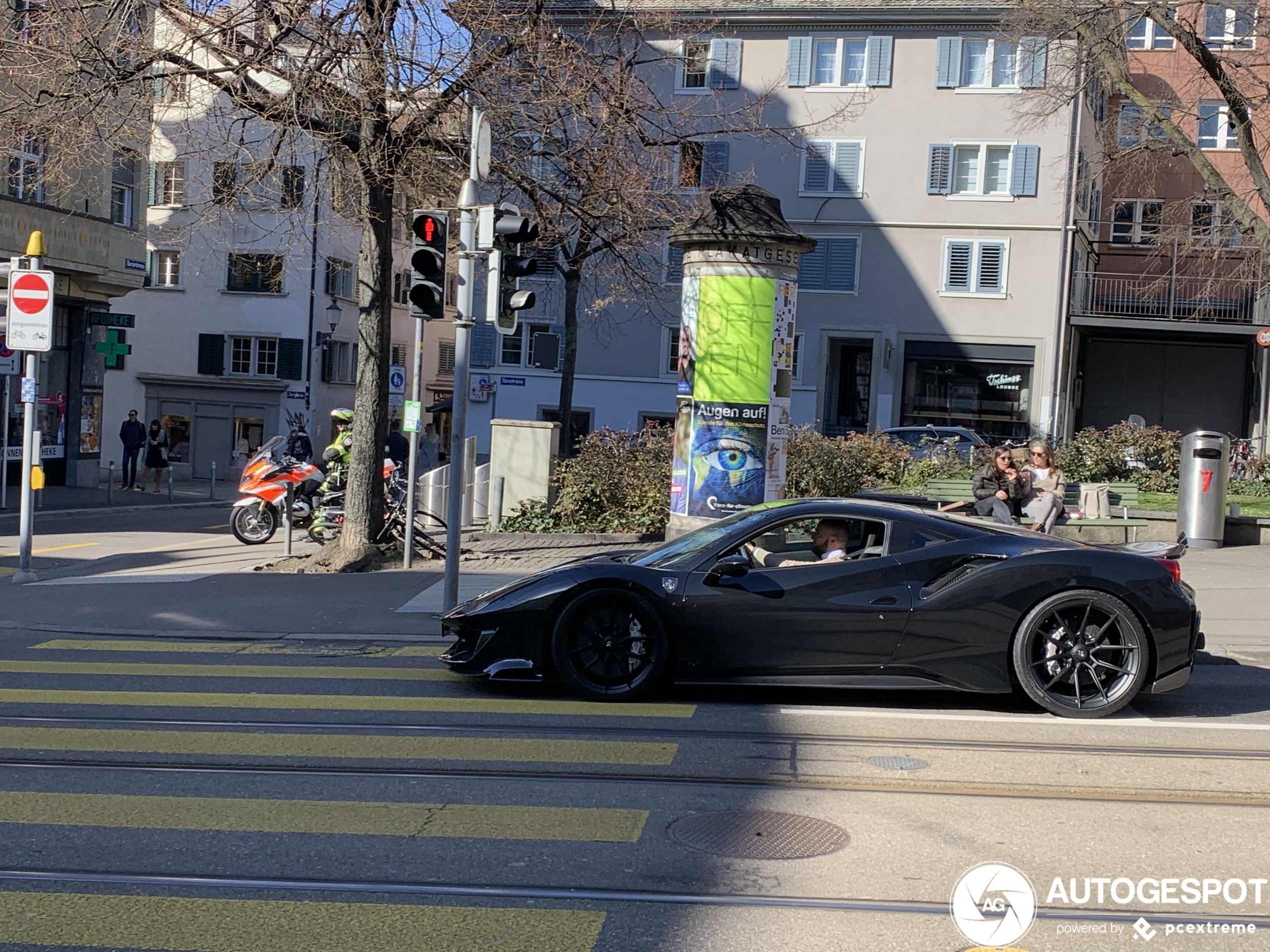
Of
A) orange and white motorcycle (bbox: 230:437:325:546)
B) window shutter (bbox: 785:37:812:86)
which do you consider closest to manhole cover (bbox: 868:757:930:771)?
orange and white motorcycle (bbox: 230:437:325:546)

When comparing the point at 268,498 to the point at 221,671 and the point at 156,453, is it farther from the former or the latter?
the point at 156,453

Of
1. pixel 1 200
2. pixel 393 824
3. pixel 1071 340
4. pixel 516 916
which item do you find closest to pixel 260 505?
pixel 1 200

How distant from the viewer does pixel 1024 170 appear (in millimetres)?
36125

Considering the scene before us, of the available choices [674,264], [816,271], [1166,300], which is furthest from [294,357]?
[1166,300]

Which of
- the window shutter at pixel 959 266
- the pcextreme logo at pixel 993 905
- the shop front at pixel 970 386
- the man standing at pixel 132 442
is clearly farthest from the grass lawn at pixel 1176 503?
the man standing at pixel 132 442

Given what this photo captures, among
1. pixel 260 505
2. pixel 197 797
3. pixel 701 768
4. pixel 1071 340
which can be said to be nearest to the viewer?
pixel 197 797

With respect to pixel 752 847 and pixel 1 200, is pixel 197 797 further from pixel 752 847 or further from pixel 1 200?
pixel 1 200

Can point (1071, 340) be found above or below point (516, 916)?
above

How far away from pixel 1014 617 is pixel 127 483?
28976 millimetres

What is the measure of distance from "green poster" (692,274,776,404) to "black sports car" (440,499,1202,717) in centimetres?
644

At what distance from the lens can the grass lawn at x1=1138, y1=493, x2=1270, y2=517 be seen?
18.3 m

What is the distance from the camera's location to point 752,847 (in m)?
5.20

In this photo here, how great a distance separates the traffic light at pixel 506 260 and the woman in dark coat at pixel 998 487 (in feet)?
17.7

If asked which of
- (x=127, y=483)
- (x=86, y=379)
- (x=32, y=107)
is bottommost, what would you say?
(x=127, y=483)
